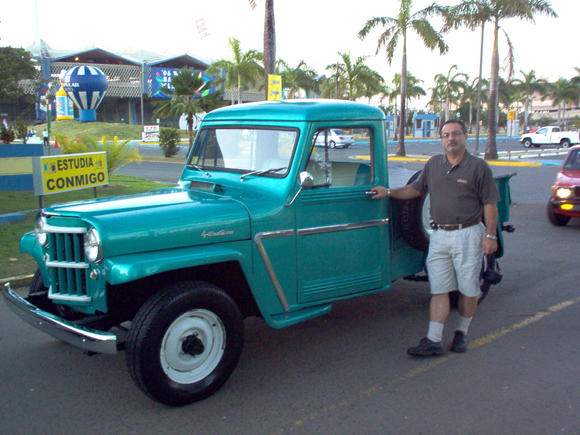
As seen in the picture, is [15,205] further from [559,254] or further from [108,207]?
[559,254]

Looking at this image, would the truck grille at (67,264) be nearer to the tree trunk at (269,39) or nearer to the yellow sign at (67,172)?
the yellow sign at (67,172)

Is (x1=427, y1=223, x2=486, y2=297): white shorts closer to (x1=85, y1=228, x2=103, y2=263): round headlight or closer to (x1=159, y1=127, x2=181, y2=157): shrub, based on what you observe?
(x1=85, y1=228, x2=103, y2=263): round headlight

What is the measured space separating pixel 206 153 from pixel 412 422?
273 cm

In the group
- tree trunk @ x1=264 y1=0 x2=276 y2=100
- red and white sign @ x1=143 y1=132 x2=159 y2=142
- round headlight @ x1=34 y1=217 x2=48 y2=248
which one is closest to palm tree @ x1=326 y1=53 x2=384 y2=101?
red and white sign @ x1=143 y1=132 x2=159 y2=142

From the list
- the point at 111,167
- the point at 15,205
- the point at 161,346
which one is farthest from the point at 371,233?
the point at 111,167

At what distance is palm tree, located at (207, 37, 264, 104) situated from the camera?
39250 mm

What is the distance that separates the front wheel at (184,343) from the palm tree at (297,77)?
4561 centimetres

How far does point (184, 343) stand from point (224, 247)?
0.67m

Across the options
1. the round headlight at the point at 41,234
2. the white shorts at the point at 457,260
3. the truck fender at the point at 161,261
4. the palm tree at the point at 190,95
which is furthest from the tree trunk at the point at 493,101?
the round headlight at the point at 41,234

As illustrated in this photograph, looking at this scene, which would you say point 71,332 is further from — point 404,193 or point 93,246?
point 404,193

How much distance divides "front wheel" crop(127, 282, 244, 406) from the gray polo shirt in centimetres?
177

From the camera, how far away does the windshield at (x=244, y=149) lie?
13.2 ft

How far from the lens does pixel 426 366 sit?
13.3ft

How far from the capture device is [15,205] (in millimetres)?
10922
